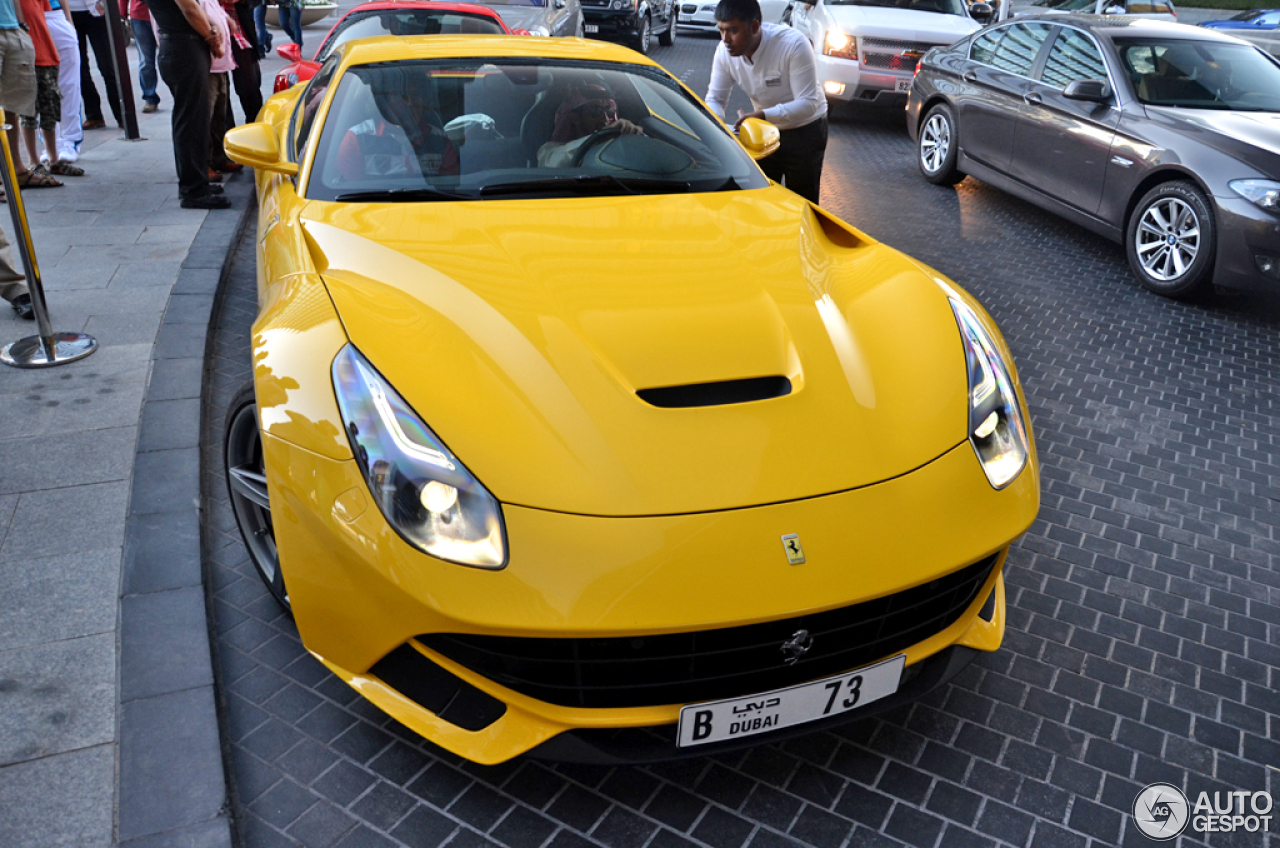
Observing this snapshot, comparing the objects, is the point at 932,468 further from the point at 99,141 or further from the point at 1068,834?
the point at 99,141

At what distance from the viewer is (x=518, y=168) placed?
3.07 m

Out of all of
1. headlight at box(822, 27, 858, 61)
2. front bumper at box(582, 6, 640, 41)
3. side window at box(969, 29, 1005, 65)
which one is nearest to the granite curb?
side window at box(969, 29, 1005, 65)

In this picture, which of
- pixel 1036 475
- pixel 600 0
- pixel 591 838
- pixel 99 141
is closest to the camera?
pixel 591 838

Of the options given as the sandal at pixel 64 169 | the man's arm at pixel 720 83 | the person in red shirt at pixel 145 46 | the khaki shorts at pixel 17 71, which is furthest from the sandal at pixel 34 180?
the man's arm at pixel 720 83

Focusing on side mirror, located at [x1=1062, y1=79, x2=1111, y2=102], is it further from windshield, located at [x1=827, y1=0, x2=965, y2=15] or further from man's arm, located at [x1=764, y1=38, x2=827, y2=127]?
windshield, located at [x1=827, y1=0, x2=965, y2=15]

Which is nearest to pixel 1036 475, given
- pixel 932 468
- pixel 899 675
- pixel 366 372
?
pixel 932 468

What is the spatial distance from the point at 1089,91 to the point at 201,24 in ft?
19.0

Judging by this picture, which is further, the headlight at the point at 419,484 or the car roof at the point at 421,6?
the car roof at the point at 421,6

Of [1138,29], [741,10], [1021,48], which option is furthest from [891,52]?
[741,10]

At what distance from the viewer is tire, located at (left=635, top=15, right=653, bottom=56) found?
15.1m

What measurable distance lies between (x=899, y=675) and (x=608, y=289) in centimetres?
114

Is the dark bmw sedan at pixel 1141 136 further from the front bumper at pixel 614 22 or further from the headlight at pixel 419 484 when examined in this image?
the front bumper at pixel 614 22

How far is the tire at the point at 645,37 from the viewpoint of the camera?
15.1m

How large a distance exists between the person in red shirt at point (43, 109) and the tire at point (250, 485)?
468 centimetres
